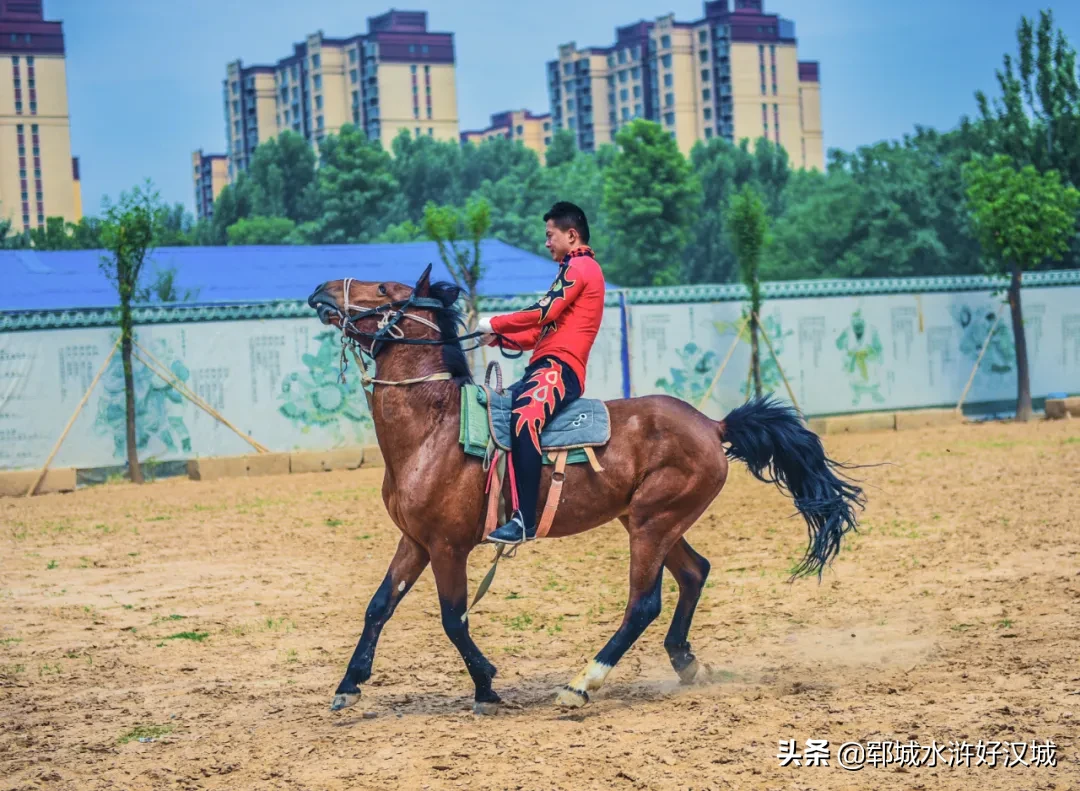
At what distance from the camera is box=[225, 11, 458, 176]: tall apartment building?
10175 centimetres

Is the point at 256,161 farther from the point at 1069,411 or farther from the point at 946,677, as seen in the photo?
the point at 946,677

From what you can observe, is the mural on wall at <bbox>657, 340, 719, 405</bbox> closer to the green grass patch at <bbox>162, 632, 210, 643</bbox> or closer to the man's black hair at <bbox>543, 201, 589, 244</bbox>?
the green grass patch at <bbox>162, 632, 210, 643</bbox>

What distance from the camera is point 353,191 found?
→ 175 feet

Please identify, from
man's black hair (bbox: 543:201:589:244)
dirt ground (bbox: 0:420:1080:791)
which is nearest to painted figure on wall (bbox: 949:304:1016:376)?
dirt ground (bbox: 0:420:1080:791)

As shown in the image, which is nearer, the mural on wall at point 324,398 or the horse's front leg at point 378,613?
the horse's front leg at point 378,613

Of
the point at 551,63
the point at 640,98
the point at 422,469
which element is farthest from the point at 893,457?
the point at 551,63

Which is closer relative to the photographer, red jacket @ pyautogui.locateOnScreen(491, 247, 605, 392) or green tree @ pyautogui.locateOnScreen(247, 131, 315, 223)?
red jacket @ pyautogui.locateOnScreen(491, 247, 605, 392)

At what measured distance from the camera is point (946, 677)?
633 centimetres

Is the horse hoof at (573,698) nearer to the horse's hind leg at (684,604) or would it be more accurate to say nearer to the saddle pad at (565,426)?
the horse's hind leg at (684,604)

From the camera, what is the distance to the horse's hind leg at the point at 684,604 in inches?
267

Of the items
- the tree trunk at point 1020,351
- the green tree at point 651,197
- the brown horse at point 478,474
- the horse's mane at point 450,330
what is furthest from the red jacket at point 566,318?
the green tree at point 651,197

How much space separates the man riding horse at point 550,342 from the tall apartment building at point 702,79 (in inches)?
3925

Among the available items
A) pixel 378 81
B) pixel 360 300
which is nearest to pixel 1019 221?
pixel 360 300

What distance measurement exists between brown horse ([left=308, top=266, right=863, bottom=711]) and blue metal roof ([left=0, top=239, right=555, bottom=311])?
47.0ft
